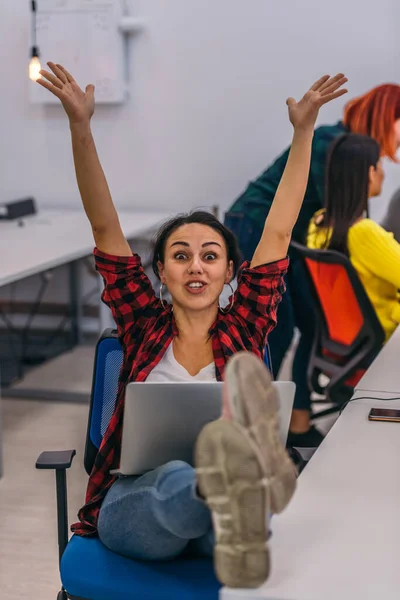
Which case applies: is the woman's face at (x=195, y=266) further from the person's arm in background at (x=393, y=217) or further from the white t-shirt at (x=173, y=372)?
the person's arm in background at (x=393, y=217)

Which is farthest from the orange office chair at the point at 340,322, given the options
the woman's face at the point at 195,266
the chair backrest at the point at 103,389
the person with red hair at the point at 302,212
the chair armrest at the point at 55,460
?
the chair armrest at the point at 55,460

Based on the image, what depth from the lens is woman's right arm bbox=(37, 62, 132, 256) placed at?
5.68 ft

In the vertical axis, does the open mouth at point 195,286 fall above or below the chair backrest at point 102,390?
above

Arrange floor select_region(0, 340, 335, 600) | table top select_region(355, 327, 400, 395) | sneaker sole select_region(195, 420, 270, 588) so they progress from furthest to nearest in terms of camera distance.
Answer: floor select_region(0, 340, 335, 600) < table top select_region(355, 327, 400, 395) < sneaker sole select_region(195, 420, 270, 588)

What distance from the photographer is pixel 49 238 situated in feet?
13.7

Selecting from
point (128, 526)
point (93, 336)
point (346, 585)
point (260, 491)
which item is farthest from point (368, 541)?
point (93, 336)

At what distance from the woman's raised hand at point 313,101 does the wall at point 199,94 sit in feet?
9.97

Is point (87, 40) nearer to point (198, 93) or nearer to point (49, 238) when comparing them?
point (198, 93)

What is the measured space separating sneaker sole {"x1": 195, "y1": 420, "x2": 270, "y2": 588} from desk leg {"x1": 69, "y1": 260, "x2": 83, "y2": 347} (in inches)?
166

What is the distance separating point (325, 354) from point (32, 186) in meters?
2.74

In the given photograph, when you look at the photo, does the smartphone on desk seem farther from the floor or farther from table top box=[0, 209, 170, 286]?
table top box=[0, 209, 170, 286]

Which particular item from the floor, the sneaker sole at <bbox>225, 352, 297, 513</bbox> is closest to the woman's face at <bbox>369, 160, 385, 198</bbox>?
the floor

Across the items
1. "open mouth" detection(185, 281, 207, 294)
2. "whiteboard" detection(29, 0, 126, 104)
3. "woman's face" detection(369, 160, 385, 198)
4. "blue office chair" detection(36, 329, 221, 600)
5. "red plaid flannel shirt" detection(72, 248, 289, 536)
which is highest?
"whiteboard" detection(29, 0, 126, 104)

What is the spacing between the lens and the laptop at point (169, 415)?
4.59 ft
